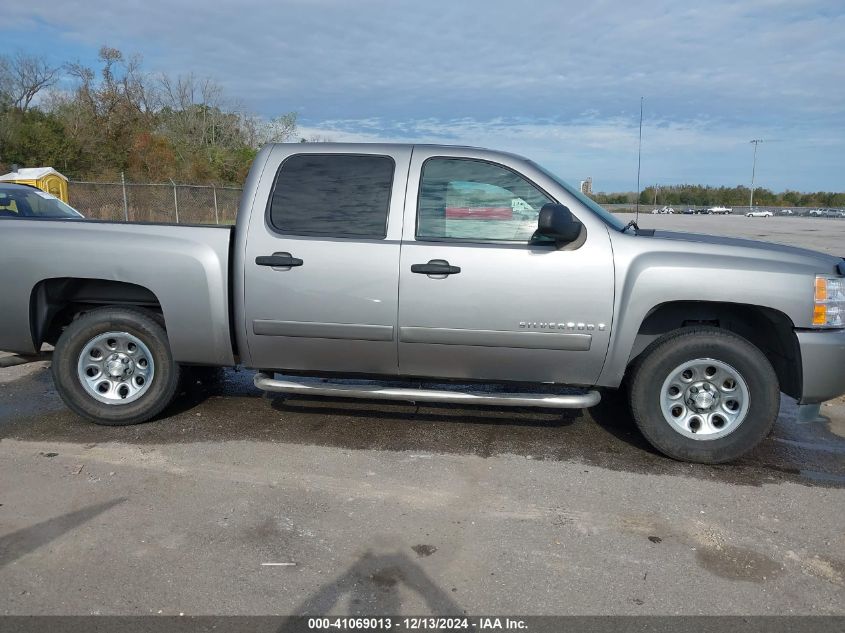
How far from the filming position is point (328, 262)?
14.2ft

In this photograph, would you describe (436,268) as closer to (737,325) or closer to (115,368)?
(737,325)

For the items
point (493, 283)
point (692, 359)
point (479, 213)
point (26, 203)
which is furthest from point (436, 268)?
point (26, 203)

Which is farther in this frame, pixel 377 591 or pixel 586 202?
pixel 586 202

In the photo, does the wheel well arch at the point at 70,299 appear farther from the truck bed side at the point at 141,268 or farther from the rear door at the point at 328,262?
the rear door at the point at 328,262

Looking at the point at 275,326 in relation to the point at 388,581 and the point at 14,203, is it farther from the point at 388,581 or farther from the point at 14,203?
the point at 14,203

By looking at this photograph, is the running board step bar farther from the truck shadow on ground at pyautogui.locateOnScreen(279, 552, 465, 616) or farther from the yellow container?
the yellow container

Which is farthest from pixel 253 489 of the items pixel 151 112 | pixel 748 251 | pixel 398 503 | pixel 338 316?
pixel 151 112

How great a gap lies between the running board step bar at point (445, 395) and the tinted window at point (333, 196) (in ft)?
3.31

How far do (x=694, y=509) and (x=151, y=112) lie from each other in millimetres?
50127

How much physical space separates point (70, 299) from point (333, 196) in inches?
82.0

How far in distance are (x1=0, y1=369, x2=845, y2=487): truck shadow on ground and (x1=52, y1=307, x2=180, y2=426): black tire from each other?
0.48 feet

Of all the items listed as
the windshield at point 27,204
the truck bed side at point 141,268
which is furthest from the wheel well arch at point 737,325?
the windshield at point 27,204

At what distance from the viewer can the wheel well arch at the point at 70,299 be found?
470 cm

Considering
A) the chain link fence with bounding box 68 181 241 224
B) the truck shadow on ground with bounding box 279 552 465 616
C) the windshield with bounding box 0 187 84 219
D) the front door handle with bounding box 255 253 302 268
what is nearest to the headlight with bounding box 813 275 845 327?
the truck shadow on ground with bounding box 279 552 465 616
